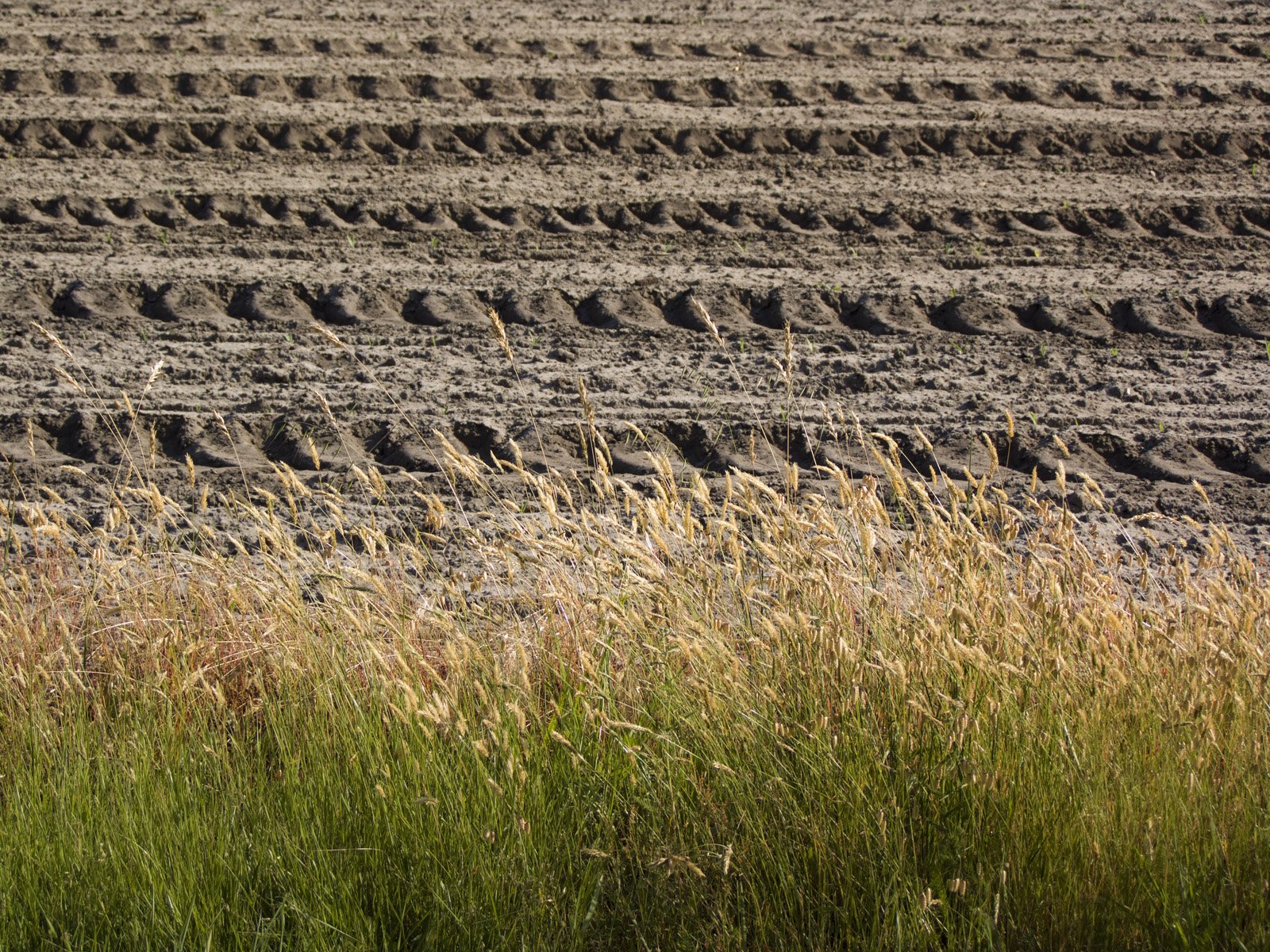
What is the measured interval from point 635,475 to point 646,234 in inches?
112

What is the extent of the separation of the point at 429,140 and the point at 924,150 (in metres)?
3.79

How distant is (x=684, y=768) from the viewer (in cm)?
274

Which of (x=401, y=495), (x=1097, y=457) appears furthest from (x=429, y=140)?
(x=1097, y=457)

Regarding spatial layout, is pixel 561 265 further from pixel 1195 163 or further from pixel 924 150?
pixel 1195 163

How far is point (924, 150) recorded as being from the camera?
8.86 m

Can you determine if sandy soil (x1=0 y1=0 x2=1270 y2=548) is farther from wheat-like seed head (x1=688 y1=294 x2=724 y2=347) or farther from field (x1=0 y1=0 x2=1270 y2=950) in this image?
wheat-like seed head (x1=688 y1=294 x2=724 y2=347)

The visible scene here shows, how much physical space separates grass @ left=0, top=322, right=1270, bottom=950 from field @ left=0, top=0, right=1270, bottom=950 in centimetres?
2

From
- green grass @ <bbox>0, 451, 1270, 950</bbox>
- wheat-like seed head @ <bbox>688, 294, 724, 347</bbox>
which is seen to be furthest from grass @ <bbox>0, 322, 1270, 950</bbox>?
wheat-like seed head @ <bbox>688, 294, 724, 347</bbox>

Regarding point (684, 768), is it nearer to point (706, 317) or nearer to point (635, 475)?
point (706, 317)

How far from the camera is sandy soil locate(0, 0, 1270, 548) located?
5.67m

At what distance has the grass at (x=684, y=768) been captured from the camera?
8.11ft

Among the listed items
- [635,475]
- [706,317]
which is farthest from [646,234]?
[706,317]

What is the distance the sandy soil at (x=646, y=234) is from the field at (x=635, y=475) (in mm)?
42

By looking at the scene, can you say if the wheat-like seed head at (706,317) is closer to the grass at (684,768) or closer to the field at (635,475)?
the field at (635,475)
